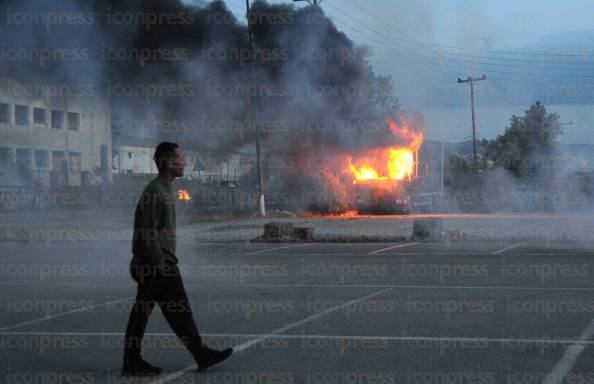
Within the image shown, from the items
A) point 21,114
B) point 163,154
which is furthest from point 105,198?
point 163,154

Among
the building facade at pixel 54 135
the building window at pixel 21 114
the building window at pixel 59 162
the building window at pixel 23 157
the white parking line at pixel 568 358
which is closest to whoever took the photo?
the white parking line at pixel 568 358

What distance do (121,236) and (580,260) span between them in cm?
1260

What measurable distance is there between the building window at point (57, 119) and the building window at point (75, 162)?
769 centimetres

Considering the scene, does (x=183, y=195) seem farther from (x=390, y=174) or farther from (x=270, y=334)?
(x=270, y=334)

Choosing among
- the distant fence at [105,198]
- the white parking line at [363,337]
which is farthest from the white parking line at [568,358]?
the distant fence at [105,198]

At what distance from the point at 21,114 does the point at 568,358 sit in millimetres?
21822

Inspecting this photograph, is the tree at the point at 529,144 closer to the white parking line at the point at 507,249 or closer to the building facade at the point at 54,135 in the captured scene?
the white parking line at the point at 507,249

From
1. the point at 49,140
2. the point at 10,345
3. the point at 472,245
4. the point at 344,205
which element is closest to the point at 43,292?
the point at 10,345

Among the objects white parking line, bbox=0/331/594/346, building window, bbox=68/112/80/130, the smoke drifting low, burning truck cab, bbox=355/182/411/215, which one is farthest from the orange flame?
white parking line, bbox=0/331/594/346

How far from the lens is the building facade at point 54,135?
19.6 meters

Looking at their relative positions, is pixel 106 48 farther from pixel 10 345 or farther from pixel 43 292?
pixel 10 345

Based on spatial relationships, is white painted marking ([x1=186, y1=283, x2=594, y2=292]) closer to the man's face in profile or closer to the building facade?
the man's face in profile

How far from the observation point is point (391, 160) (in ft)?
111

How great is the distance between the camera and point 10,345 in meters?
7.76
